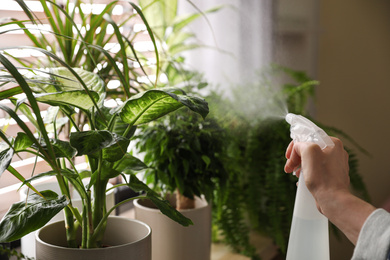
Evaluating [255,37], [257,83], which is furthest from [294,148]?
[255,37]

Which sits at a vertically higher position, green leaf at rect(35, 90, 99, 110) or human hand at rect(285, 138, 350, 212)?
green leaf at rect(35, 90, 99, 110)

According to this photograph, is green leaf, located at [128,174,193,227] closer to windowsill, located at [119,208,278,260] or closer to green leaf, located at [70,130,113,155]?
green leaf, located at [70,130,113,155]

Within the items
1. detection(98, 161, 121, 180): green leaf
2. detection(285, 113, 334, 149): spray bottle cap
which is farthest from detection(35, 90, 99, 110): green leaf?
detection(285, 113, 334, 149): spray bottle cap

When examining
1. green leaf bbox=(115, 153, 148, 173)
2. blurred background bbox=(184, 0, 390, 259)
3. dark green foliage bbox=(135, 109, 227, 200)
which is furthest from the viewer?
blurred background bbox=(184, 0, 390, 259)

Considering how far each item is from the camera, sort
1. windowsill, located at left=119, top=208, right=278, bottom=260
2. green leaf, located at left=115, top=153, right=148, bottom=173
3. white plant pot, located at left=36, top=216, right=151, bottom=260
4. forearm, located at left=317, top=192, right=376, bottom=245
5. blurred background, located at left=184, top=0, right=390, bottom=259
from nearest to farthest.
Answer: forearm, located at left=317, top=192, right=376, bottom=245 → white plant pot, located at left=36, top=216, right=151, bottom=260 → green leaf, located at left=115, top=153, right=148, bottom=173 → windowsill, located at left=119, top=208, right=278, bottom=260 → blurred background, located at left=184, top=0, right=390, bottom=259

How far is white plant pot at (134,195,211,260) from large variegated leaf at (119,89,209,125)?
318 mm

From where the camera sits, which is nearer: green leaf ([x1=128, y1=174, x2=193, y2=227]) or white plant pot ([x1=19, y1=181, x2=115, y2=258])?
green leaf ([x1=128, y1=174, x2=193, y2=227])

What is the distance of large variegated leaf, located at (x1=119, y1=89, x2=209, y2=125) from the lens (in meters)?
0.61

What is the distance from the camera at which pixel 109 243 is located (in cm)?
82

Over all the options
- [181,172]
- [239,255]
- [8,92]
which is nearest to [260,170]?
[239,255]

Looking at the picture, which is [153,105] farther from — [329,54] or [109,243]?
[329,54]

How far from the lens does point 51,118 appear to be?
778mm

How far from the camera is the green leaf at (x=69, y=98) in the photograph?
61 cm

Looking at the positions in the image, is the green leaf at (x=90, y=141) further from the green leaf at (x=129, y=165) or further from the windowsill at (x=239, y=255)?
the windowsill at (x=239, y=255)
